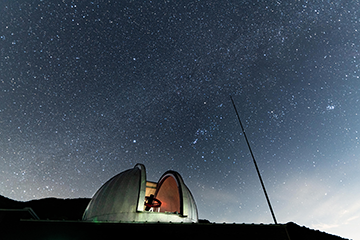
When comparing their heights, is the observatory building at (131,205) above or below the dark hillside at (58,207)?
below

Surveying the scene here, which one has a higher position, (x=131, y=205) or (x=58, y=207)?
(x=58, y=207)

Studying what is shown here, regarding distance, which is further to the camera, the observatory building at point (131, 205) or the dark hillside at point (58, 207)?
the dark hillside at point (58, 207)

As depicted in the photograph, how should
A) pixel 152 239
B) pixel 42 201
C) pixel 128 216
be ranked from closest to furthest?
pixel 152 239 < pixel 128 216 < pixel 42 201

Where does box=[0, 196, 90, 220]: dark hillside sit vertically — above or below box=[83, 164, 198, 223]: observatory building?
above

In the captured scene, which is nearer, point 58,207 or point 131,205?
point 131,205

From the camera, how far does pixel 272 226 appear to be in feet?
20.8

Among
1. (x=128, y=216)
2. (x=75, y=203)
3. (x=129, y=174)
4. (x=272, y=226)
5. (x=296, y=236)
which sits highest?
(x=75, y=203)

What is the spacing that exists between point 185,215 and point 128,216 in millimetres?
3037

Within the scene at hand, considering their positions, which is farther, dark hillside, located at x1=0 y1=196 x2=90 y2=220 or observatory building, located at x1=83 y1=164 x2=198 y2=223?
dark hillside, located at x1=0 y1=196 x2=90 y2=220

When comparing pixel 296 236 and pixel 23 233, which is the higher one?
pixel 296 236

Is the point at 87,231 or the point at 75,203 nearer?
the point at 87,231

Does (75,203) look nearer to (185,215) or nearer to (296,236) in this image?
(185,215)

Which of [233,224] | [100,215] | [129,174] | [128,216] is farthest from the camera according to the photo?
[129,174]

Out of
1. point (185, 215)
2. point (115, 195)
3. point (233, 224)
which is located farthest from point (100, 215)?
point (233, 224)
